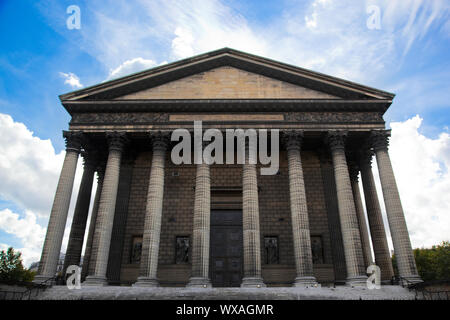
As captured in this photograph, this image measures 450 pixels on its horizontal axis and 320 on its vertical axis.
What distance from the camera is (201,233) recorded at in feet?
67.8

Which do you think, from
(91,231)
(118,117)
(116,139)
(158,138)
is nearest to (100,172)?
(91,231)

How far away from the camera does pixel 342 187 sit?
71.5 ft

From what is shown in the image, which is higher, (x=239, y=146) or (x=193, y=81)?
(x=193, y=81)

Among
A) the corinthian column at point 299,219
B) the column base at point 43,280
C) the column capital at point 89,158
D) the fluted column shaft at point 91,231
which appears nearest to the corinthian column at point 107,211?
the column base at point 43,280

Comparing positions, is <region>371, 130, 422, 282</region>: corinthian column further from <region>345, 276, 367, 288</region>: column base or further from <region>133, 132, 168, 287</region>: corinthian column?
<region>133, 132, 168, 287</region>: corinthian column

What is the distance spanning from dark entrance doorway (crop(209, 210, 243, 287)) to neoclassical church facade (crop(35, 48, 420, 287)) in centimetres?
7

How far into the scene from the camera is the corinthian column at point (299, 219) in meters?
19.8

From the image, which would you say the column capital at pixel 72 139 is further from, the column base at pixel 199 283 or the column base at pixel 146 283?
the column base at pixel 199 283

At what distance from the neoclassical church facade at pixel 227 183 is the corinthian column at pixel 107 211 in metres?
0.07

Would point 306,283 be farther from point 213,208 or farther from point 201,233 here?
point 213,208
